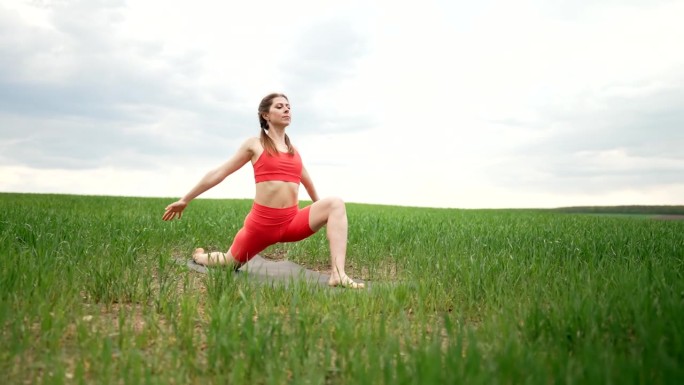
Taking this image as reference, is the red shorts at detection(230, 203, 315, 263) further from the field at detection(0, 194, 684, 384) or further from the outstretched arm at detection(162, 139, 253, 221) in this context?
the field at detection(0, 194, 684, 384)

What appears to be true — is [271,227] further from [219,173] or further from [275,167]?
[219,173]

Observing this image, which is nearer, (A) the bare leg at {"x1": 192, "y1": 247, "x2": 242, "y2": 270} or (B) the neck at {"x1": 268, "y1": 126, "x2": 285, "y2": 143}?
(B) the neck at {"x1": 268, "y1": 126, "x2": 285, "y2": 143}

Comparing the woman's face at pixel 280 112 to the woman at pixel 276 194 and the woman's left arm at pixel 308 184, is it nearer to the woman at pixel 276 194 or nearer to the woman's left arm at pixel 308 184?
the woman at pixel 276 194

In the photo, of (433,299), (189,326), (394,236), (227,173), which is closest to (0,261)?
(227,173)

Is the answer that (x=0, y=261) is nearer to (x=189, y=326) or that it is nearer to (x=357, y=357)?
(x=189, y=326)

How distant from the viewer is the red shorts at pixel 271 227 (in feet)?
17.3

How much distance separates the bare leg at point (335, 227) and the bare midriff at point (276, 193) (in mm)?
271

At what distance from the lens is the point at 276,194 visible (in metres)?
5.22

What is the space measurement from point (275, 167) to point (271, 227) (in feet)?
1.98

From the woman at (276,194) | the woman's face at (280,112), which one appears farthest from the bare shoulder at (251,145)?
the woman's face at (280,112)

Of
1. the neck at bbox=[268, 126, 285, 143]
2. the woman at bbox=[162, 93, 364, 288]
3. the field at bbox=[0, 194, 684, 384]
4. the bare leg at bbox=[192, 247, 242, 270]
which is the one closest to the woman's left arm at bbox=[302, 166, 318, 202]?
the woman at bbox=[162, 93, 364, 288]

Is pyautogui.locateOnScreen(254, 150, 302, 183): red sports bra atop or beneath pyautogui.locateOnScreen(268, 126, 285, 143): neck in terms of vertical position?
beneath

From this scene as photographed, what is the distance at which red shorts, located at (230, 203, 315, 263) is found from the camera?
207 inches

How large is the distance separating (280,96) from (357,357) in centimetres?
335
